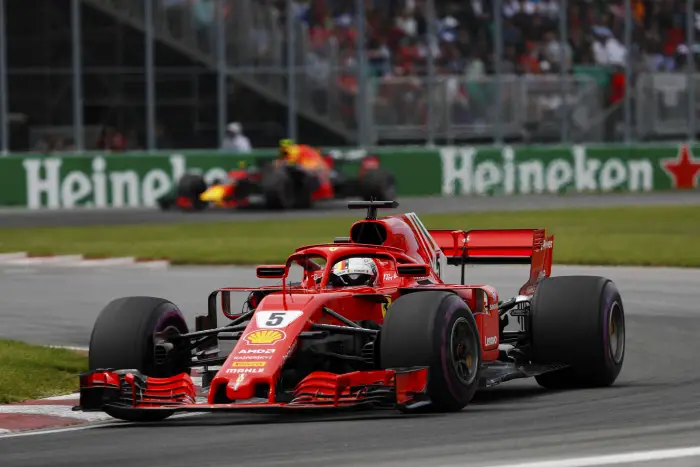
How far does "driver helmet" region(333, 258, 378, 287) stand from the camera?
1018cm

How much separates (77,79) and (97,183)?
84.7 inches

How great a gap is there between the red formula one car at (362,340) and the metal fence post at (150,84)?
2337 centimetres

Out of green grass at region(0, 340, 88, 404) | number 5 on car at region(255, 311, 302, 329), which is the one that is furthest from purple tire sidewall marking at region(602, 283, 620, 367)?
green grass at region(0, 340, 88, 404)

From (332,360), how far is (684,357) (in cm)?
365

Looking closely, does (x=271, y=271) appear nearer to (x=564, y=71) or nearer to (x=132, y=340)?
(x=132, y=340)

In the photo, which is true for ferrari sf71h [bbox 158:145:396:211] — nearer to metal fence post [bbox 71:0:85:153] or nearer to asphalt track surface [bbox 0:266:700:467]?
metal fence post [bbox 71:0:85:153]

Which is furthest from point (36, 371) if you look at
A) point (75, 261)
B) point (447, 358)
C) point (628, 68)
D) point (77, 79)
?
point (628, 68)

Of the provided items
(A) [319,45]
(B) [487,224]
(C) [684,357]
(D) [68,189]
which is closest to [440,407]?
(C) [684,357]

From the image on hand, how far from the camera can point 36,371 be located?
11477 millimetres

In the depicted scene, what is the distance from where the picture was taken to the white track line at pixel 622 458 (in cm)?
732

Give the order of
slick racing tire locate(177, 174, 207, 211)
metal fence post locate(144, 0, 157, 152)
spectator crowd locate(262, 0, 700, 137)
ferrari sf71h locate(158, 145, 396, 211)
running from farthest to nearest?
spectator crowd locate(262, 0, 700, 137) → metal fence post locate(144, 0, 157, 152) → ferrari sf71h locate(158, 145, 396, 211) → slick racing tire locate(177, 174, 207, 211)

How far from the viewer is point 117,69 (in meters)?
33.8

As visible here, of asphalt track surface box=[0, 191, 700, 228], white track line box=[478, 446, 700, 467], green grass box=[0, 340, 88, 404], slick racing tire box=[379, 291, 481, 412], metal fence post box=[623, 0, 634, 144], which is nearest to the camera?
white track line box=[478, 446, 700, 467]

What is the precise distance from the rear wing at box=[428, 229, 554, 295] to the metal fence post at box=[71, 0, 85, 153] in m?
22.3
